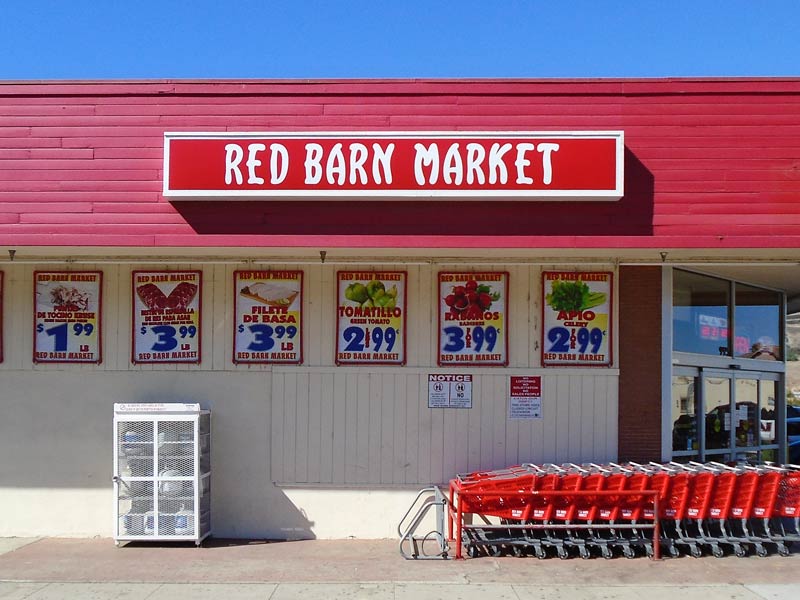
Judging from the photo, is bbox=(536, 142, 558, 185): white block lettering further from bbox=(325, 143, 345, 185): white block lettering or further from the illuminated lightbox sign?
bbox=(325, 143, 345, 185): white block lettering

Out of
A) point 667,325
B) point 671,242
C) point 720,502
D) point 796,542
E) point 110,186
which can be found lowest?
point 796,542

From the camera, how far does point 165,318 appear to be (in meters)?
10.4

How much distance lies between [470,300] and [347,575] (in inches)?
142

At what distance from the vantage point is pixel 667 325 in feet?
34.8

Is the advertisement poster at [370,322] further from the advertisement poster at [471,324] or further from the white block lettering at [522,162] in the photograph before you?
the white block lettering at [522,162]

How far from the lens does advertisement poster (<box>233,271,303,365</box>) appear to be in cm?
1038

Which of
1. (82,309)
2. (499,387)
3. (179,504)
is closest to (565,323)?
(499,387)

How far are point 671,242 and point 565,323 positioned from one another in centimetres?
177

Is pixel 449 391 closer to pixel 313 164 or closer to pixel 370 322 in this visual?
pixel 370 322

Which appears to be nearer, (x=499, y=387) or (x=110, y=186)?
(x=110, y=186)

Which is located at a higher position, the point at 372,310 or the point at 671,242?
the point at 671,242

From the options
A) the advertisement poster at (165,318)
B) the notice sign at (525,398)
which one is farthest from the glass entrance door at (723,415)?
the advertisement poster at (165,318)

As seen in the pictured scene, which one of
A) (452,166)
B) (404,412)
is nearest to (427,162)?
(452,166)

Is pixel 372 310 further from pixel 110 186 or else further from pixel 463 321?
pixel 110 186
